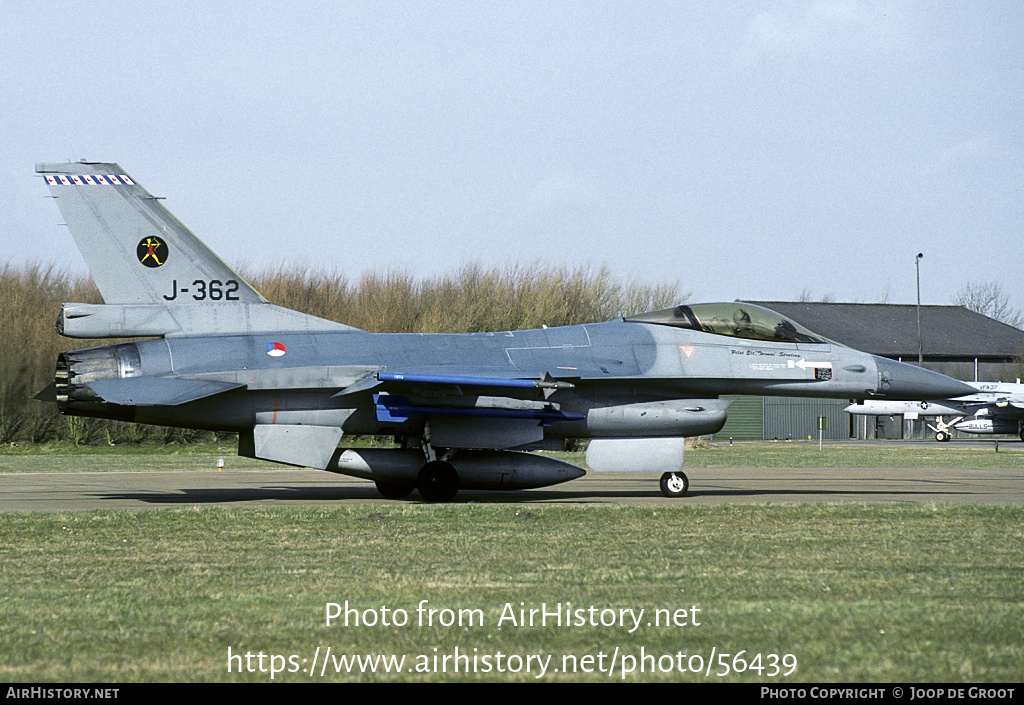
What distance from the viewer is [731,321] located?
1688cm

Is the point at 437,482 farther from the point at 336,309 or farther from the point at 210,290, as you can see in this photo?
the point at 336,309

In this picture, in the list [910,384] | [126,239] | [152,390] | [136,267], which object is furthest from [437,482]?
[910,384]

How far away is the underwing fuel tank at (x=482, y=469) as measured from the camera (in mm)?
15695

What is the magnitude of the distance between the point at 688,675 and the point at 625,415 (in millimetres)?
11337

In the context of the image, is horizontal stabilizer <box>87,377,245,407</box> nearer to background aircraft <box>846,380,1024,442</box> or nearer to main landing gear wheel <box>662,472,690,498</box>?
main landing gear wheel <box>662,472,690,498</box>

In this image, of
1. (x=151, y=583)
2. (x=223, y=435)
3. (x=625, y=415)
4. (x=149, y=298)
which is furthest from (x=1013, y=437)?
(x=151, y=583)

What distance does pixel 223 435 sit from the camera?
38312 millimetres

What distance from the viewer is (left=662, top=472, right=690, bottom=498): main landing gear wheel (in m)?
16.4

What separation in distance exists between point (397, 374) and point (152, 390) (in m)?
3.38

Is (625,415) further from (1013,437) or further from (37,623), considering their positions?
(1013,437)

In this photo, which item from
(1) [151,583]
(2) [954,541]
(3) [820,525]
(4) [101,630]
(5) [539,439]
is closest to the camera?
(4) [101,630]

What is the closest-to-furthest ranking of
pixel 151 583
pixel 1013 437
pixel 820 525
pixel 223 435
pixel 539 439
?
→ pixel 151 583 < pixel 820 525 < pixel 539 439 < pixel 223 435 < pixel 1013 437

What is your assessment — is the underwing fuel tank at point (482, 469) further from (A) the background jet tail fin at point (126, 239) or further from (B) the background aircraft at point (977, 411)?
(B) the background aircraft at point (977, 411)

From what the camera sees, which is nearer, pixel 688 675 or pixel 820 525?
pixel 688 675
